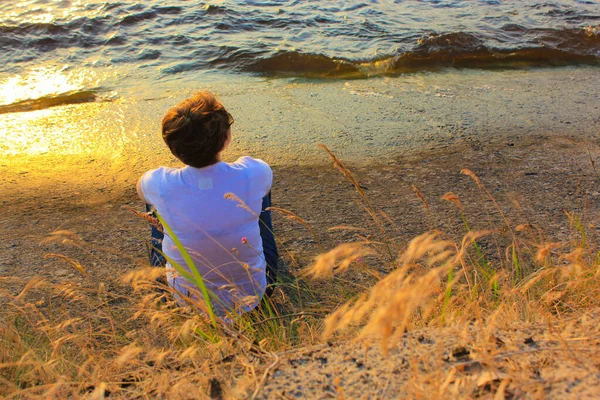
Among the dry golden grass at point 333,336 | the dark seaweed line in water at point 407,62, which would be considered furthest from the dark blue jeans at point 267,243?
the dark seaweed line in water at point 407,62

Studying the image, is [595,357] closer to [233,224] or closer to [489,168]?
[233,224]

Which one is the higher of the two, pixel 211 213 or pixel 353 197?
pixel 211 213

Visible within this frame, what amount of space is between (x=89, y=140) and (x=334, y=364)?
4445 mm

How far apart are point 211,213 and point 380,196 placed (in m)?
1.89

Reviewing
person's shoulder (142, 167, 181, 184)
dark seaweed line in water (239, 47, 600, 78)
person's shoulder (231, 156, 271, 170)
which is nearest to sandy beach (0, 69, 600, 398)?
person's shoulder (142, 167, 181, 184)

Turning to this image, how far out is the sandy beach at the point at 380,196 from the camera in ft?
5.82

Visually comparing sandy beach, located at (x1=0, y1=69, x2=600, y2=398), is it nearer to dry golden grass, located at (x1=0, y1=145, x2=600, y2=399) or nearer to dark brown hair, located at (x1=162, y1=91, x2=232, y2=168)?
dry golden grass, located at (x1=0, y1=145, x2=600, y2=399)

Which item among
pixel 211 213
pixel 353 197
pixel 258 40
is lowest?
pixel 258 40

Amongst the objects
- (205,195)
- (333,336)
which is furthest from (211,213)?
(333,336)

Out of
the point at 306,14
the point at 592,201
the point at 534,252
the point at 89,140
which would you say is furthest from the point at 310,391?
the point at 306,14

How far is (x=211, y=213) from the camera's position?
2.63 m

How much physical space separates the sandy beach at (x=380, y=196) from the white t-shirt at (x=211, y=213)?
27cm

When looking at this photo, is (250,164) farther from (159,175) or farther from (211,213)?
(159,175)

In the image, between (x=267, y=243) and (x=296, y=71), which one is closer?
(x=267, y=243)
